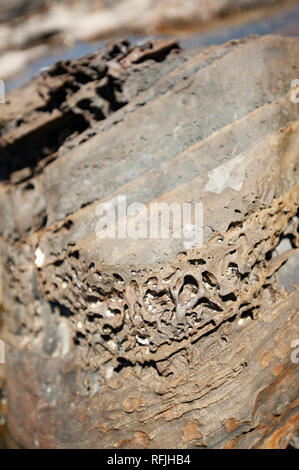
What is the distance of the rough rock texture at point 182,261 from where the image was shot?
165 centimetres

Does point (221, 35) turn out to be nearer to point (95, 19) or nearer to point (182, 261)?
point (95, 19)

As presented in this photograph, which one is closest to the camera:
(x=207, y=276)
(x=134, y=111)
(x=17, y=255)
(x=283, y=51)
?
(x=207, y=276)

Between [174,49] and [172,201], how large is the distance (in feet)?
3.89

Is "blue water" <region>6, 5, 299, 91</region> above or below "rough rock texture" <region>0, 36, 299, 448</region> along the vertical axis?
above

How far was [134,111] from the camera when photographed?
6.21ft

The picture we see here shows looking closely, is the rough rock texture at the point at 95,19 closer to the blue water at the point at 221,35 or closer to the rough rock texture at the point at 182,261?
the blue water at the point at 221,35

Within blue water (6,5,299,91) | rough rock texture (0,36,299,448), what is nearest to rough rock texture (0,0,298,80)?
blue water (6,5,299,91)

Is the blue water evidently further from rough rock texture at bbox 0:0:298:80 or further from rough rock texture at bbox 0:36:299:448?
rough rock texture at bbox 0:36:299:448

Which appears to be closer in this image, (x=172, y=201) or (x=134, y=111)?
(x=172, y=201)

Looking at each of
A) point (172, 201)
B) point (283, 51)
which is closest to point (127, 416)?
point (172, 201)

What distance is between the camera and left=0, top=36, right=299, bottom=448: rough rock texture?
1.65 meters

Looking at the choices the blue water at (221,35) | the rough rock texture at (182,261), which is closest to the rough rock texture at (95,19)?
the blue water at (221,35)

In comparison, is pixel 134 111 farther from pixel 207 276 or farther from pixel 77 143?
pixel 207 276

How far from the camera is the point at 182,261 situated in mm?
1635
